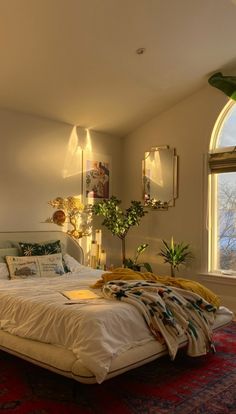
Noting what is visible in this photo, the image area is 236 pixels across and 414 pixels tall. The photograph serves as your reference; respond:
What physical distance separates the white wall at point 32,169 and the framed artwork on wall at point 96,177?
0.54ft

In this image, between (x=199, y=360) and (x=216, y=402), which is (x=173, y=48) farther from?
(x=216, y=402)

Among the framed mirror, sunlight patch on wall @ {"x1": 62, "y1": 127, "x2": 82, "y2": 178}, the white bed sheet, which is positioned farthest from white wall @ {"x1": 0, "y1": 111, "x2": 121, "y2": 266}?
the white bed sheet

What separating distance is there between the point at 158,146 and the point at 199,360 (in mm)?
3516

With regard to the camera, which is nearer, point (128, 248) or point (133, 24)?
point (133, 24)

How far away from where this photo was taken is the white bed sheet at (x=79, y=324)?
2545 mm

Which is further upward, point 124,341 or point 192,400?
point 124,341

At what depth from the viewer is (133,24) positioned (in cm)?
396

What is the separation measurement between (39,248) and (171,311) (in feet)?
6.56

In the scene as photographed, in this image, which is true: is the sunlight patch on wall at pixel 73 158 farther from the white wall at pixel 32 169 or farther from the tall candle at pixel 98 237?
the tall candle at pixel 98 237

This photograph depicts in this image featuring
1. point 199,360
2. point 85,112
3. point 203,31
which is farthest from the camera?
point 85,112

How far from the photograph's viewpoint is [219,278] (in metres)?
5.25

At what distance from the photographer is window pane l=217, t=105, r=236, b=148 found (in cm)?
538

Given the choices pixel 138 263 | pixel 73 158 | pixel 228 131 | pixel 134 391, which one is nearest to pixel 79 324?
pixel 134 391

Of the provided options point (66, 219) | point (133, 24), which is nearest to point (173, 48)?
point (133, 24)
